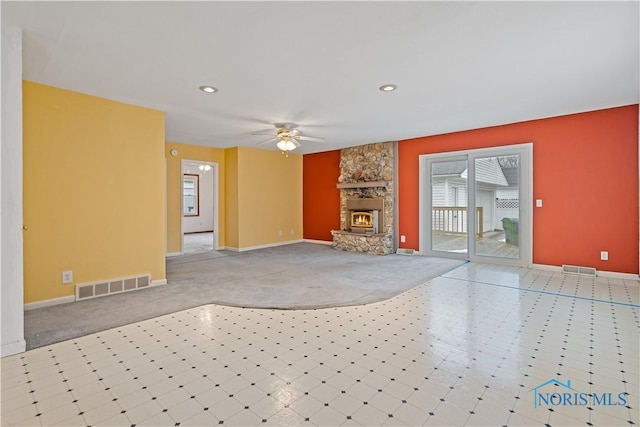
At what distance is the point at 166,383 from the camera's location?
212cm

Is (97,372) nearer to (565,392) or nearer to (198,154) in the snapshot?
(565,392)

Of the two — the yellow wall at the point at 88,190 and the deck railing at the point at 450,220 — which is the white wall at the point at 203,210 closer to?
the yellow wall at the point at 88,190

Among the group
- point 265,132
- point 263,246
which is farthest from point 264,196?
point 265,132

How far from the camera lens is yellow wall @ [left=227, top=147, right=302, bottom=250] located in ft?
25.0

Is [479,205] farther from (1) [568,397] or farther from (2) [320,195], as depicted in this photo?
(1) [568,397]

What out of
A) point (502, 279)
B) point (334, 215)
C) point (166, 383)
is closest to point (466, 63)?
point (502, 279)

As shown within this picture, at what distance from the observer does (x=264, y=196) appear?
26.6 feet

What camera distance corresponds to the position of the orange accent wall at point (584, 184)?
179 inches

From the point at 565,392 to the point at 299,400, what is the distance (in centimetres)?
166

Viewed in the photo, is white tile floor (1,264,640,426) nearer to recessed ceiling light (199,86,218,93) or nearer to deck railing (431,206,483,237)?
recessed ceiling light (199,86,218,93)

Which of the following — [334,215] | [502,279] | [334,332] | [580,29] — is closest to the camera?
[580,29]

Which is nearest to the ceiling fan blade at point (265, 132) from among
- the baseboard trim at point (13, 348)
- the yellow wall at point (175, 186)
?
the yellow wall at point (175, 186)

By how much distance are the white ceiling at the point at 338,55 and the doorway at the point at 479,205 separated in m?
1.13

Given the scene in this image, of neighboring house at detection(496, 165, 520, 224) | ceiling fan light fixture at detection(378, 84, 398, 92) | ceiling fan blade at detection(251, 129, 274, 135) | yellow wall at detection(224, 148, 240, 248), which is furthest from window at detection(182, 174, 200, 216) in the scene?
neighboring house at detection(496, 165, 520, 224)
